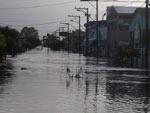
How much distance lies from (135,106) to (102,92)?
4798mm

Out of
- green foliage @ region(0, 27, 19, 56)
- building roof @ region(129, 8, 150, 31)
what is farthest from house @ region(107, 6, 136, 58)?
green foliage @ region(0, 27, 19, 56)

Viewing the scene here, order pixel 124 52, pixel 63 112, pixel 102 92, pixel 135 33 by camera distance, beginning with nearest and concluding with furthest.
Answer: pixel 63 112 < pixel 102 92 < pixel 124 52 < pixel 135 33

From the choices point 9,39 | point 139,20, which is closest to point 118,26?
point 139,20

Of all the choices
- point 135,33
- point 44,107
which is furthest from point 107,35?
point 44,107

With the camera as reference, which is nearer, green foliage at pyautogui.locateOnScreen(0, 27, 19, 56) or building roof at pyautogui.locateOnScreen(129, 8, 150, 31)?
green foliage at pyautogui.locateOnScreen(0, 27, 19, 56)

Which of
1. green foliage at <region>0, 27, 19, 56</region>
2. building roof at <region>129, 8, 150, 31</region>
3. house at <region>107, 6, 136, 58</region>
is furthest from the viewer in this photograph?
house at <region>107, 6, 136, 58</region>

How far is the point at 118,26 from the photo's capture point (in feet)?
309

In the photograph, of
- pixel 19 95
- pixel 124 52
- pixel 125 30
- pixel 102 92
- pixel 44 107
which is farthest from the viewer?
pixel 125 30

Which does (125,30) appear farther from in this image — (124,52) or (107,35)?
(124,52)

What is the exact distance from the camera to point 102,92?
781 inches

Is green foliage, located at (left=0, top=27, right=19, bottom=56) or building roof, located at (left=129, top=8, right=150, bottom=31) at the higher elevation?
building roof, located at (left=129, top=8, right=150, bottom=31)

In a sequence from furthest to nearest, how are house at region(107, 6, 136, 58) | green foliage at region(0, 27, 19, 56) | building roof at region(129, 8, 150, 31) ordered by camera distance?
house at region(107, 6, 136, 58) → building roof at region(129, 8, 150, 31) → green foliage at region(0, 27, 19, 56)

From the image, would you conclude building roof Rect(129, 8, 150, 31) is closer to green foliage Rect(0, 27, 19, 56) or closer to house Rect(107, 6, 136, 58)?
green foliage Rect(0, 27, 19, 56)

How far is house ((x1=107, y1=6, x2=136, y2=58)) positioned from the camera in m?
92.1
